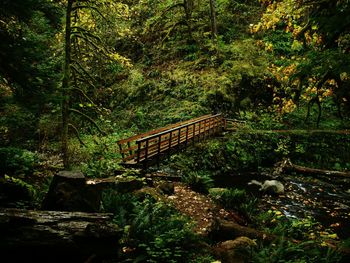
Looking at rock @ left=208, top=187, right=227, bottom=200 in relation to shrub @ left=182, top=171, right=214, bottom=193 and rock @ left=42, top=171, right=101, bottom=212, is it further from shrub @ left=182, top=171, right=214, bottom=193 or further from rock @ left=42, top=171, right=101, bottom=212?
rock @ left=42, top=171, right=101, bottom=212

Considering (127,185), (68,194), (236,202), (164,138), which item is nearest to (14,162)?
(127,185)

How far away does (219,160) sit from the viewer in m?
17.9

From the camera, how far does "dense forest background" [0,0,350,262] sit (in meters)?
8.02

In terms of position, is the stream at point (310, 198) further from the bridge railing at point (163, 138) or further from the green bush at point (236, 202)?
the bridge railing at point (163, 138)

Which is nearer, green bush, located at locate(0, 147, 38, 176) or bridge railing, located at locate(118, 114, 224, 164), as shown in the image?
green bush, located at locate(0, 147, 38, 176)

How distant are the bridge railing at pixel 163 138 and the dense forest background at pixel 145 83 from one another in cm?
101

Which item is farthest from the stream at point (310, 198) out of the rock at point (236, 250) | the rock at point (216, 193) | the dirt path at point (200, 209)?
the rock at point (236, 250)

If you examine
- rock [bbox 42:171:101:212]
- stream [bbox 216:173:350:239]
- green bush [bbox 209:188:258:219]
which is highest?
rock [bbox 42:171:101:212]

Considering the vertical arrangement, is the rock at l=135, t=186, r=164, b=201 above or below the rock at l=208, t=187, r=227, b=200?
above

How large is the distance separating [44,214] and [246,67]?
22.0 meters

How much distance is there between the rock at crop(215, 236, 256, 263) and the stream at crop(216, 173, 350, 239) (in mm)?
4693

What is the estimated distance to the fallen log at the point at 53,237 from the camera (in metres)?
4.50

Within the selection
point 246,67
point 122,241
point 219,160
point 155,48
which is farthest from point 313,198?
point 155,48

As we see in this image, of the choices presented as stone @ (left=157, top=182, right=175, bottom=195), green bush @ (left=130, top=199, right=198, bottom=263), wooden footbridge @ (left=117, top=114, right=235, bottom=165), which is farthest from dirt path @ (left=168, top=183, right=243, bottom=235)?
wooden footbridge @ (left=117, top=114, right=235, bottom=165)
